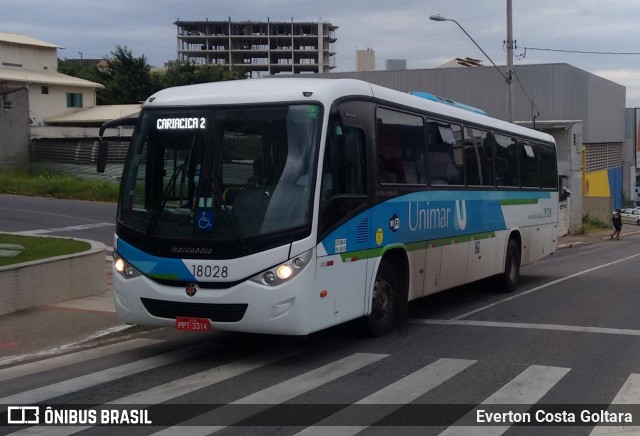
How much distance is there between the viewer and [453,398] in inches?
306

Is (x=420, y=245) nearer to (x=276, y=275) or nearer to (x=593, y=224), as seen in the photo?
(x=276, y=275)

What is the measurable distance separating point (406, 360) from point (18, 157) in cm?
3519

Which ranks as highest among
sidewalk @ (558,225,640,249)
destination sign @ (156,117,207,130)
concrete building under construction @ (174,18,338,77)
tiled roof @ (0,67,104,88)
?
concrete building under construction @ (174,18,338,77)

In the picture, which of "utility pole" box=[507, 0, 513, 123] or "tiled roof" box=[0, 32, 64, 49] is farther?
"tiled roof" box=[0, 32, 64, 49]

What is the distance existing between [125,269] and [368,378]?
10.1ft

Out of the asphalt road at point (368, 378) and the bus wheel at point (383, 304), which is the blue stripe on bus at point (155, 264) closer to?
the asphalt road at point (368, 378)

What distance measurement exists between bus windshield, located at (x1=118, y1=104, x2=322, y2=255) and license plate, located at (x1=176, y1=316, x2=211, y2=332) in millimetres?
865

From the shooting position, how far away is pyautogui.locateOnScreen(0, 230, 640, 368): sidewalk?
10.3 m

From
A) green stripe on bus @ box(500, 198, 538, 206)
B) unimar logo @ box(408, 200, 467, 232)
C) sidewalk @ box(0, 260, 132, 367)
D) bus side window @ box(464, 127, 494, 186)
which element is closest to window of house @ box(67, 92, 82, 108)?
green stripe on bus @ box(500, 198, 538, 206)

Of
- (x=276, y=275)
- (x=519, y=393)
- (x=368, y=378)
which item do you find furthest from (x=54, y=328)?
(x=519, y=393)

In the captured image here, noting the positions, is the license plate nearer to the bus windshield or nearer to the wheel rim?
the bus windshield

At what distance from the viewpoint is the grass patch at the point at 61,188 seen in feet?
115

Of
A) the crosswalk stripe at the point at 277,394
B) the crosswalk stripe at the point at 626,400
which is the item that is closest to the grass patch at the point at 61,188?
the crosswalk stripe at the point at 277,394

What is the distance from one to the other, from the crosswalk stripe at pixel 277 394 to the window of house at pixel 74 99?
2078 inches
